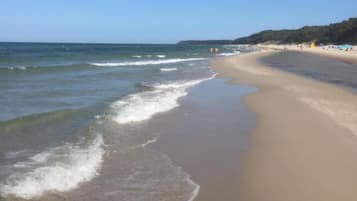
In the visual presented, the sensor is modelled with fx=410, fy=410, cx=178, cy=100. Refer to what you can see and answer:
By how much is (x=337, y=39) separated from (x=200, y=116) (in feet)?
316

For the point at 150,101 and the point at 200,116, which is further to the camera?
the point at 150,101

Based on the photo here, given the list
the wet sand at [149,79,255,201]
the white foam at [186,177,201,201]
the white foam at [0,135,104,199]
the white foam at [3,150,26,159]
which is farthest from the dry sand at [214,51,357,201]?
the white foam at [3,150,26,159]

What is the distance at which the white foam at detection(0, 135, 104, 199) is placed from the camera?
6.00 m

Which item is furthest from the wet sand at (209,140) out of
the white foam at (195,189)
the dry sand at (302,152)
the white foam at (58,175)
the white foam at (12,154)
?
the white foam at (12,154)

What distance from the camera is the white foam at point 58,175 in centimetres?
600

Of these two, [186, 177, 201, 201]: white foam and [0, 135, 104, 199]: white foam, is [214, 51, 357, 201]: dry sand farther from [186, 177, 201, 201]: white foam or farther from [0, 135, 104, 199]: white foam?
[0, 135, 104, 199]: white foam

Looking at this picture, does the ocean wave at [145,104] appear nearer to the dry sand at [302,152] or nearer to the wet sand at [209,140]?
the wet sand at [209,140]

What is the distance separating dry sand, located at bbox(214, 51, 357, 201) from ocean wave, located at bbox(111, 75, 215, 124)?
2954mm

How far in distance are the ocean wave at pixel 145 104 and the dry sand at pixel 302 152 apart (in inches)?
116

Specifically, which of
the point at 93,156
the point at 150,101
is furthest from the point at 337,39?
the point at 93,156

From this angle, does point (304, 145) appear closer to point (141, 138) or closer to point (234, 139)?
point (234, 139)

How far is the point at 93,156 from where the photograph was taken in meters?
7.72

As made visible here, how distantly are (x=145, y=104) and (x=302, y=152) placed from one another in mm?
6940

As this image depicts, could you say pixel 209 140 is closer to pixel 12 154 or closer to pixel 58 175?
pixel 58 175
